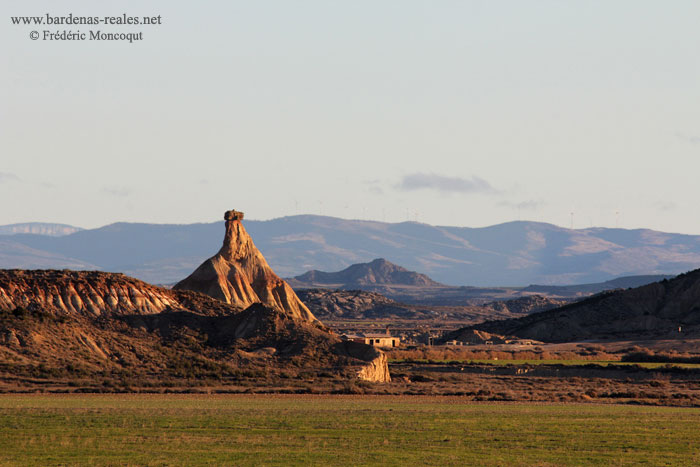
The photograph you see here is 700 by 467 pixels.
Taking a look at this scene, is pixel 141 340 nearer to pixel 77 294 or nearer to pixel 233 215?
pixel 77 294

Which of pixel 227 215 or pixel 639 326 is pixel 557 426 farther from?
pixel 639 326

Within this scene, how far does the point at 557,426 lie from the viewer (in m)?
50.3

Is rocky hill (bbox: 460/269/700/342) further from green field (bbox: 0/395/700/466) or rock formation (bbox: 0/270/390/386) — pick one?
green field (bbox: 0/395/700/466)

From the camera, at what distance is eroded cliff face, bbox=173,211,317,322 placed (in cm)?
12262

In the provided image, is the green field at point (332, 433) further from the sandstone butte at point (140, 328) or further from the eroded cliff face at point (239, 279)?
the eroded cliff face at point (239, 279)

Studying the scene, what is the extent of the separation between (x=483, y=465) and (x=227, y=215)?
320 feet

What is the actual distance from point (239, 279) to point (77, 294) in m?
29.3

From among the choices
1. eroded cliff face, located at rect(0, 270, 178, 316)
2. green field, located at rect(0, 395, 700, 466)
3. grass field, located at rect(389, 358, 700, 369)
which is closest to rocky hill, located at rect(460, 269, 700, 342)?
grass field, located at rect(389, 358, 700, 369)

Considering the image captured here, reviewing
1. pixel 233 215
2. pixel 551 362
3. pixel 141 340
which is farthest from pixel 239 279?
pixel 551 362

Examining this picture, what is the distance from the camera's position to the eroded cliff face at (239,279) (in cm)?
12262

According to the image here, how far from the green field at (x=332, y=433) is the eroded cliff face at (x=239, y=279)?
191 feet

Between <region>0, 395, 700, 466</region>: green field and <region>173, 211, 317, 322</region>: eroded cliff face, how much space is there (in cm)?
5824

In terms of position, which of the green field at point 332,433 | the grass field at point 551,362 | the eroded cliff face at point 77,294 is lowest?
the grass field at point 551,362

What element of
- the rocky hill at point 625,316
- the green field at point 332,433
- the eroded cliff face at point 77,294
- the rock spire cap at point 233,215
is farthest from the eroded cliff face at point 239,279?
the rocky hill at point 625,316
